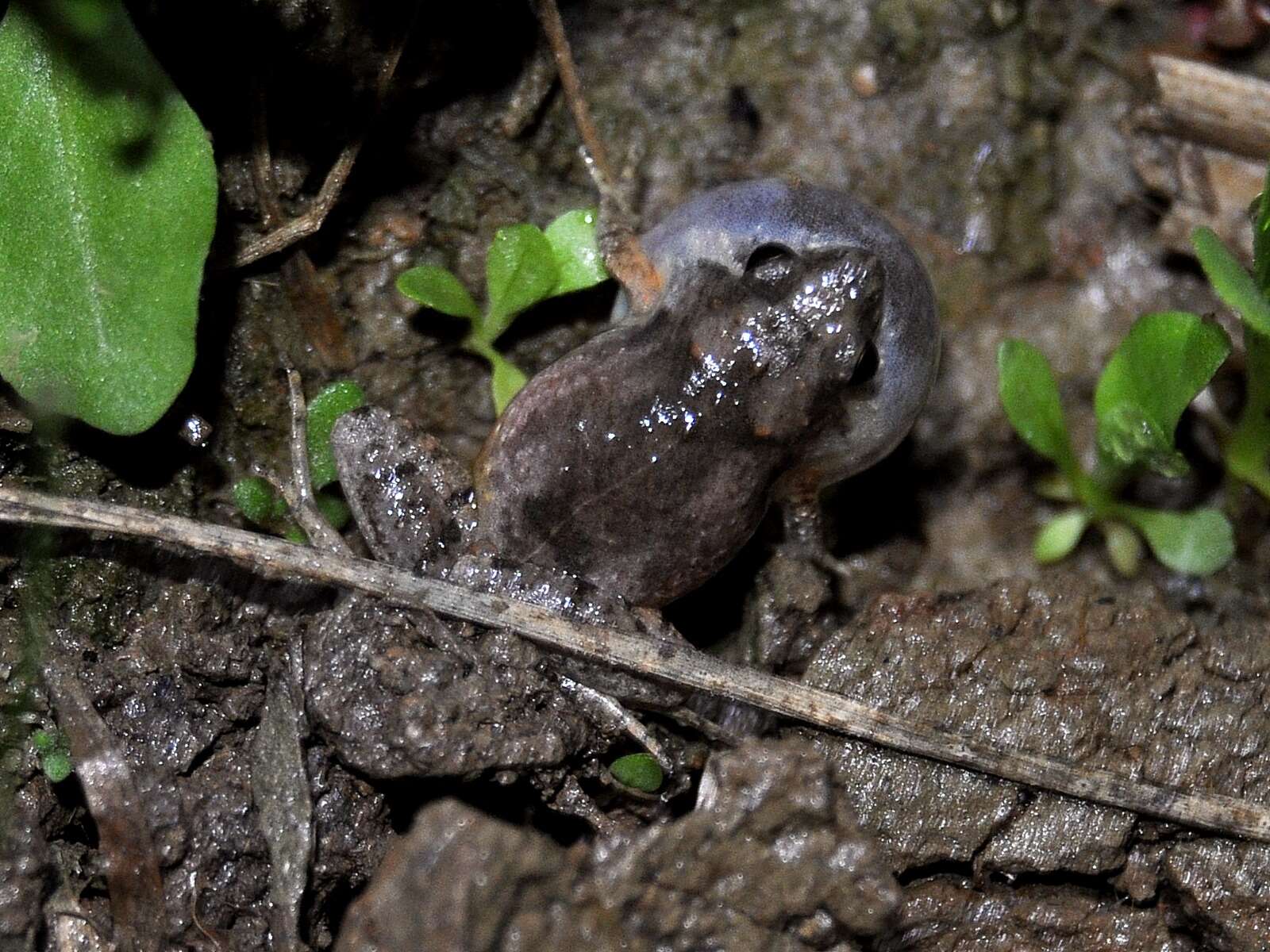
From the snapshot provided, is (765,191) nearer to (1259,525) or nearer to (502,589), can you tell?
(502,589)

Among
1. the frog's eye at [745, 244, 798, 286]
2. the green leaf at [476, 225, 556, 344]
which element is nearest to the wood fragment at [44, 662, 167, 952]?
the green leaf at [476, 225, 556, 344]

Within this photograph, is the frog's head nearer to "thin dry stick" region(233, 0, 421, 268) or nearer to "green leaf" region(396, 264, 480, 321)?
"green leaf" region(396, 264, 480, 321)

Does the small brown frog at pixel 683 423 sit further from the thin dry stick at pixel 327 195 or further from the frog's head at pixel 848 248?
the thin dry stick at pixel 327 195

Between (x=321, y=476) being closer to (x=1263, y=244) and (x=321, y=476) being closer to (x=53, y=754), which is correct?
(x=53, y=754)

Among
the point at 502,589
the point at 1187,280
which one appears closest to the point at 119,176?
the point at 502,589

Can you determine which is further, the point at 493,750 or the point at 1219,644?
the point at 1219,644

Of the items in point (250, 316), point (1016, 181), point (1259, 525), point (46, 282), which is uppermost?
point (46, 282)

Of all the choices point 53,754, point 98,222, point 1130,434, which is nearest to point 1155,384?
point 1130,434
